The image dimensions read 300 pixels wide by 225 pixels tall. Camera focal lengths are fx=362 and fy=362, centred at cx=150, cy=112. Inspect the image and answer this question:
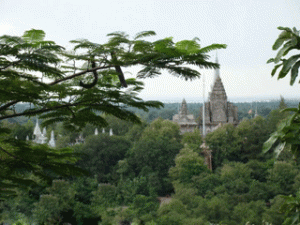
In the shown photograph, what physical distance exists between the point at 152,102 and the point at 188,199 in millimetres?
16748

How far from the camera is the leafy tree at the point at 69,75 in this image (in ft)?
8.34

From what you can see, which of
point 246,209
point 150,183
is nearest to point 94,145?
point 150,183

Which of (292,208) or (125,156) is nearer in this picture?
(292,208)

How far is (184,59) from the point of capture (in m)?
2.70

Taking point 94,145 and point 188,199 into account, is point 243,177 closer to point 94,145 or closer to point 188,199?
point 188,199

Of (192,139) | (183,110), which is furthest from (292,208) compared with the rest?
(183,110)

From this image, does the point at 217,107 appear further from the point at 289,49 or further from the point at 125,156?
the point at 289,49

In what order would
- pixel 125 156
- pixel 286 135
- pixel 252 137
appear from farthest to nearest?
pixel 125 156
pixel 252 137
pixel 286 135

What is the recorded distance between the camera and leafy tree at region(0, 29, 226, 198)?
8.34 feet

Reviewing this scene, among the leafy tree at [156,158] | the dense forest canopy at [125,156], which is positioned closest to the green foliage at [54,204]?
the dense forest canopy at [125,156]

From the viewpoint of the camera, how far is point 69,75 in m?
3.24

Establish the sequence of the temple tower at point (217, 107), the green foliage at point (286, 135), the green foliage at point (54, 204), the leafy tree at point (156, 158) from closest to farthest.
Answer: the green foliage at point (286, 135), the green foliage at point (54, 204), the leafy tree at point (156, 158), the temple tower at point (217, 107)

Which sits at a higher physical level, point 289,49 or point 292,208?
point 289,49

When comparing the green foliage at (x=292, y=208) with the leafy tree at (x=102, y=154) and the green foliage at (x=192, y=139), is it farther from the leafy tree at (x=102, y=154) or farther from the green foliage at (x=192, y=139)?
the leafy tree at (x=102, y=154)
